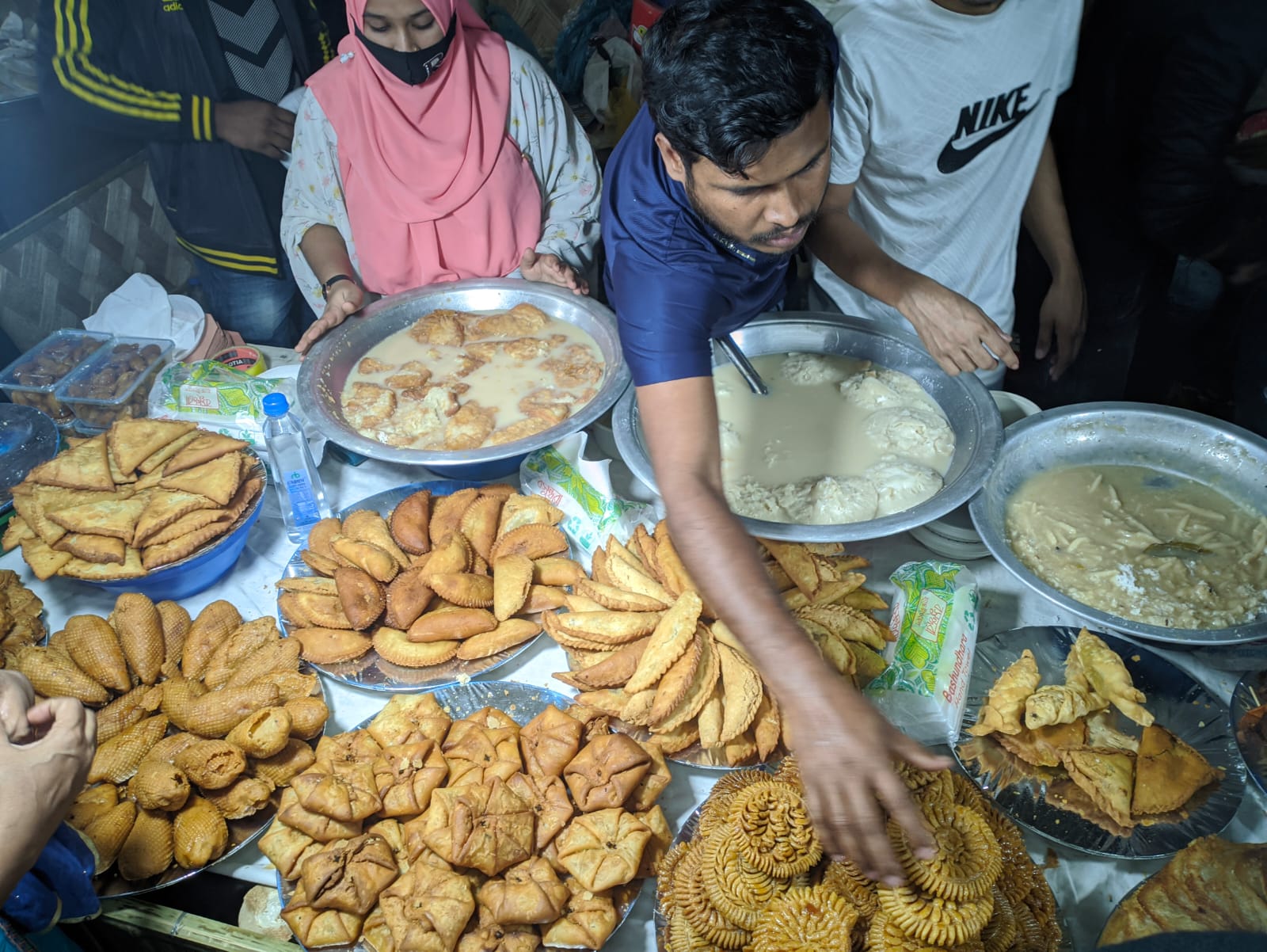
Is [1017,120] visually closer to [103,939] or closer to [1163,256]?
[1163,256]

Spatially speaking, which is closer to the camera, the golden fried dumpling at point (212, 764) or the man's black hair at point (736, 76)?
the man's black hair at point (736, 76)

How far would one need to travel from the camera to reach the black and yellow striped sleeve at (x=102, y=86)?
2732 mm

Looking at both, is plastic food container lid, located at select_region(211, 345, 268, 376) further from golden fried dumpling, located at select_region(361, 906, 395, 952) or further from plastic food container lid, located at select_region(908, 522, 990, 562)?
plastic food container lid, located at select_region(908, 522, 990, 562)

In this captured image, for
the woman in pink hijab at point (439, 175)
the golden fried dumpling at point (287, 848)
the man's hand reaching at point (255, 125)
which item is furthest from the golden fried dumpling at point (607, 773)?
the man's hand reaching at point (255, 125)

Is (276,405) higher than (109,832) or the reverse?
higher

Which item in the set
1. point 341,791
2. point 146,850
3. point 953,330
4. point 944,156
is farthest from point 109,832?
point 944,156

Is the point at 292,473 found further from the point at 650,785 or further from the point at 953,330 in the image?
the point at 953,330

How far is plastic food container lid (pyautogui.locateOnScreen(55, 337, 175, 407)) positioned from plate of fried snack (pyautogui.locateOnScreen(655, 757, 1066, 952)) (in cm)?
185

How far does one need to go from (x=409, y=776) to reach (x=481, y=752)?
5.0 inches

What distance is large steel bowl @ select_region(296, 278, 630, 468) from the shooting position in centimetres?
188

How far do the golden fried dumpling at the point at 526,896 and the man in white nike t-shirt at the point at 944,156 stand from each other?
134 centimetres

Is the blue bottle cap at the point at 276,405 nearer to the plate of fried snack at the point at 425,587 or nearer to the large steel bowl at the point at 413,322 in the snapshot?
the large steel bowl at the point at 413,322

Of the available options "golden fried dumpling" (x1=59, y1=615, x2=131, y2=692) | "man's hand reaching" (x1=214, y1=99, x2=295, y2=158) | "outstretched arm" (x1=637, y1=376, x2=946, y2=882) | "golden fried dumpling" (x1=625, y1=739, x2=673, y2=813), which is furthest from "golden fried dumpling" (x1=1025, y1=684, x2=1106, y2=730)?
"man's hand reaching" (x1=214, y1=99, x2=295, y2=158)

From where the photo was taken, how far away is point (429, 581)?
1647 mm
